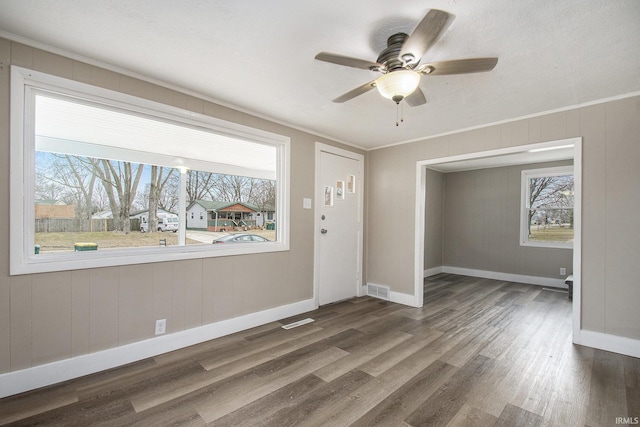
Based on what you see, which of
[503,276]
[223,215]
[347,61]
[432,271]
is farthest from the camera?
[432,271]

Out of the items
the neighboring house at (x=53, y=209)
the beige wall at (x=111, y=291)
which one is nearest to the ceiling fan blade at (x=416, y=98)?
the beige wall at (x=111, y=291)

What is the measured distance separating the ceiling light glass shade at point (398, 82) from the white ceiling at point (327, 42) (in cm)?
27

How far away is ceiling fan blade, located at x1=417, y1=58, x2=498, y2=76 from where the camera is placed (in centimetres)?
162

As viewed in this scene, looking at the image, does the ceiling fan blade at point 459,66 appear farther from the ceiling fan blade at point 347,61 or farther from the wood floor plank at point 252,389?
the wood floor plank at point 252,389

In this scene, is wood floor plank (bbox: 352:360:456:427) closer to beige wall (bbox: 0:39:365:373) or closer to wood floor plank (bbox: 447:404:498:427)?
wood floor plank (bbox: 447:404:498:427)

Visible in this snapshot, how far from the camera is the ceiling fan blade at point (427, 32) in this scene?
131 centimetres

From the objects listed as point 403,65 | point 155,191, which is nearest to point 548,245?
point 403,65

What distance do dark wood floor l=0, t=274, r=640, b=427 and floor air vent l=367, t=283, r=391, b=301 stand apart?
1.04 meters

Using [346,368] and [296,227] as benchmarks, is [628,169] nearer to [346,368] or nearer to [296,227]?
[346,368]

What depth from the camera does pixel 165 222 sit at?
2664 millimetres

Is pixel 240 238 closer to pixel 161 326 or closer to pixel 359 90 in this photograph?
pixel 161 326

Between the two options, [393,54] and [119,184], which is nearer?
[393,54]

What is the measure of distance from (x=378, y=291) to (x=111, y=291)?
3.43 m

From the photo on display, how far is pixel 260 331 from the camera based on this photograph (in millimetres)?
3039
